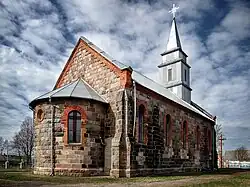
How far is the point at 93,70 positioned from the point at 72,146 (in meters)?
6.84

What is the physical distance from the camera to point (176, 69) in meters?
37.1

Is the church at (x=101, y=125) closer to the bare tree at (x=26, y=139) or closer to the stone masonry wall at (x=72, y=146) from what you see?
the stone masonry wall at (x=72, y=146)

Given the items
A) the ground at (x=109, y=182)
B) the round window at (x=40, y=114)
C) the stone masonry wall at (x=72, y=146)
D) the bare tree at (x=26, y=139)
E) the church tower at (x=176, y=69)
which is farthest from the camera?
the bare tree at (x=26, y=139)

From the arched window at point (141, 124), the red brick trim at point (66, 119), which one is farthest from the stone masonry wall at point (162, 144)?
the red brick trim at point (66, 119)

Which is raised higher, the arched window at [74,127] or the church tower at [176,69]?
the church tower at [176,69]

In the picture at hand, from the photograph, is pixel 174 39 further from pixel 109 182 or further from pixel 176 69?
pixel 109 182

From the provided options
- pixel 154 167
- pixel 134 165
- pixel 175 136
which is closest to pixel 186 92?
pixel 175 136

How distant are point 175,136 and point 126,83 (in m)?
9.14

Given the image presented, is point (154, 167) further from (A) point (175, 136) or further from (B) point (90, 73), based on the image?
(B) point (90, 73)

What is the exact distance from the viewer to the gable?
65.7ft

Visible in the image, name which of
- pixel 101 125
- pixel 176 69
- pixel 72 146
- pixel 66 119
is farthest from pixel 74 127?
pixel 176 69

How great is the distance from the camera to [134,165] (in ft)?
62.1

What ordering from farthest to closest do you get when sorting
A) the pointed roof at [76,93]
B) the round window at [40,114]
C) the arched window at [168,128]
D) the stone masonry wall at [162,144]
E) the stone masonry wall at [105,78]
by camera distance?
the arched window at [168,128], the stone masonry wall at [162,144], the round window at [40,114], the stone masonry wall at [105,78], the pointed roof at [76,93]

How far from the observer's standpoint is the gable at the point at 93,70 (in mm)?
20031
